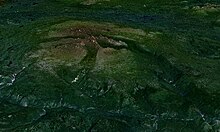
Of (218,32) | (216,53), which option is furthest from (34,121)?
(218,32)

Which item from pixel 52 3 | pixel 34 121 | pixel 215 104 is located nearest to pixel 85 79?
pixel 34 121

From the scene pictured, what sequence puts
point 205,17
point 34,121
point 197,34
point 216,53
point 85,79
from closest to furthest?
point 34,121, point 85,79, point 216,53, point 197,34, point 205,17

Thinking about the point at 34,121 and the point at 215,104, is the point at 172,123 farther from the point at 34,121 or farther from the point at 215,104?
the point at 34,121

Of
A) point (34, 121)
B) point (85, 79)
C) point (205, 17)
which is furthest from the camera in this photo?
point (205, 17)

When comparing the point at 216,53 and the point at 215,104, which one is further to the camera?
the point at 216,53

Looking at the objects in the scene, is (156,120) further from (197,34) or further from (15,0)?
(15,0)

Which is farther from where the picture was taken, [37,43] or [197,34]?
[197,34]
